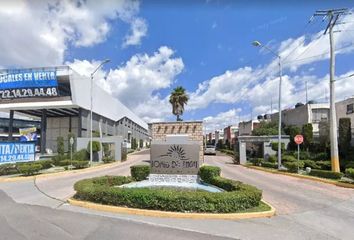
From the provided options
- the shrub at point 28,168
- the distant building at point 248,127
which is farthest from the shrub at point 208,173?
the distant building at point 248,127

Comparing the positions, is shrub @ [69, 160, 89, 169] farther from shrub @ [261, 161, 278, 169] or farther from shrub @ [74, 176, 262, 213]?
shrub @ [74, 176, 262, 213]

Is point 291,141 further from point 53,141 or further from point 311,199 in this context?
point 53,141

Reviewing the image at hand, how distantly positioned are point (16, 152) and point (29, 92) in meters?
28.0

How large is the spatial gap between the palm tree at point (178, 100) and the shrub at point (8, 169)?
80.5 ft

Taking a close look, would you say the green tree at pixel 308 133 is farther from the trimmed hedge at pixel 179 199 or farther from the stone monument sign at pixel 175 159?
the trimmed hedge at pixel 179 199

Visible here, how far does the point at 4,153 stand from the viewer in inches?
963

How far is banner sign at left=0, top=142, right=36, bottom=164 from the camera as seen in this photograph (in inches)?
961

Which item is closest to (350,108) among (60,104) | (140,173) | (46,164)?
(140,173)

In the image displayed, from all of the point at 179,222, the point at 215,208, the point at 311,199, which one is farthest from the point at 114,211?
the point at 311,199

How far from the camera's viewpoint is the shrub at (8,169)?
22.9 m

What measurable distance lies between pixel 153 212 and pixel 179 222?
1.10 meters

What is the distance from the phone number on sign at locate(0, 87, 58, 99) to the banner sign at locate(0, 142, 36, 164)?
25.0 m

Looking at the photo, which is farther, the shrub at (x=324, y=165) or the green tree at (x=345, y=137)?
the green tree at (x=345, y=137)

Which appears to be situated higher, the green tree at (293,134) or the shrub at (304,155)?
the green tree at (293,134)
